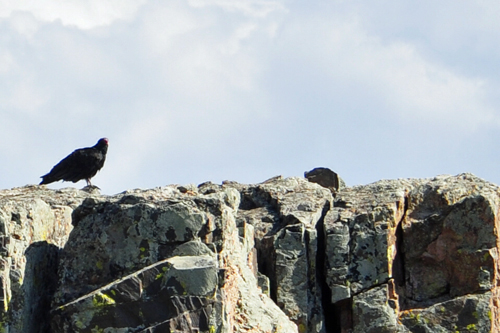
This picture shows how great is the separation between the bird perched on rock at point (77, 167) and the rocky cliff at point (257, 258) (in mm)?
5243

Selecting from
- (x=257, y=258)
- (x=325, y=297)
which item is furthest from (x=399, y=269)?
(x=257, y=258)

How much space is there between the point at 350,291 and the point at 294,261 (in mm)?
1030

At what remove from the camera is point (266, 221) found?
678 inches

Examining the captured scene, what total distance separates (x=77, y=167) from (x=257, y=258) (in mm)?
8376

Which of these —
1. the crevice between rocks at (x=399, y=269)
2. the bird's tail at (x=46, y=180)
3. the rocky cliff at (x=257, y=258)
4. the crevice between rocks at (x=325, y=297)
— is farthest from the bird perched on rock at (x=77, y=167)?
the crevice between rocks at (x=399, y=269)

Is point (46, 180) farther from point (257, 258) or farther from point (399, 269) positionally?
point (399, 269)

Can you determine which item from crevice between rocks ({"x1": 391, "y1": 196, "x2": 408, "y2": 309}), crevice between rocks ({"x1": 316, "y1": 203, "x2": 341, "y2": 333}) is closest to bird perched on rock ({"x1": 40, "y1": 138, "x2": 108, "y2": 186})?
crevice between rocks ({"x1": 316, "y1": 203, "x2": 341, "y2": 333})

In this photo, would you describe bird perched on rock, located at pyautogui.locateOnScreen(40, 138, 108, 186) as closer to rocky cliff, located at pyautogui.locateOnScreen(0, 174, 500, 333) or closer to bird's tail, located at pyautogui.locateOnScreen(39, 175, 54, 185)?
bird's tail, located at pyautogui.locateOnScreen(39, 175, 54, 185)

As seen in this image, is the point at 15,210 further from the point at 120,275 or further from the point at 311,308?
the point at 311,308

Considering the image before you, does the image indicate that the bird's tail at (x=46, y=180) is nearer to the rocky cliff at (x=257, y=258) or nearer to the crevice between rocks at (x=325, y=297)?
the rocky cliff at (x=257, y=258)

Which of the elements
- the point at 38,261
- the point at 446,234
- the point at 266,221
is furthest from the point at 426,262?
the point at 38,261

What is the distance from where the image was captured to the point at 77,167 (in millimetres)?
23266

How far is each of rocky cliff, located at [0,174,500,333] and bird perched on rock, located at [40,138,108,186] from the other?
524 cm

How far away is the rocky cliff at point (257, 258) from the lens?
1074 cm
